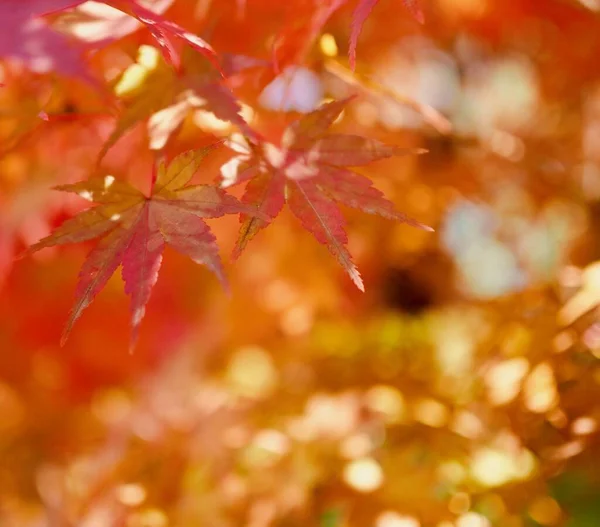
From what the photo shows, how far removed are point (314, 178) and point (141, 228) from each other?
0.57 ft

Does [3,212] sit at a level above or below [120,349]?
above

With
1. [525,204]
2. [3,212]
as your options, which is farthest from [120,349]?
[525,204]

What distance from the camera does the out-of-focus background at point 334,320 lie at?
2.65 ft

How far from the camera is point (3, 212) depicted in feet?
3.66

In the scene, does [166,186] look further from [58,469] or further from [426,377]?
[58,469]

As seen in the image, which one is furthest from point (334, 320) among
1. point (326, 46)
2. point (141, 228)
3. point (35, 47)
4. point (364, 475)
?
point (35, 47)

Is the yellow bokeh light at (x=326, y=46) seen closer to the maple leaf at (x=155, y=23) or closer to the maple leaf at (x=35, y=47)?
the maple leaf at (x=155, y=23)

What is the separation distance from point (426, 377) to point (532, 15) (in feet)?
2.79

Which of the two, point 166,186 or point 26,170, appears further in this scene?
point 26,170

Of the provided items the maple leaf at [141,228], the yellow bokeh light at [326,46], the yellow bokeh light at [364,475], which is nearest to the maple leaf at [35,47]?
the maple leaf at [141,228]

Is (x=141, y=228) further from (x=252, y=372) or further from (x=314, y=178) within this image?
(x=252, y=372)

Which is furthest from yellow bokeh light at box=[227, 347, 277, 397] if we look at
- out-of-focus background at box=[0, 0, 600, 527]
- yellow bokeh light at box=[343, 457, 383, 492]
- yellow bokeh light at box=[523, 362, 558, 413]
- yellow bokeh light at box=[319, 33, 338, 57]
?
yellow bokeh light at box=[319, 33, 338, 57]

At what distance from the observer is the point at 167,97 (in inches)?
25.8

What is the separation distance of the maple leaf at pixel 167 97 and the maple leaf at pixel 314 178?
43mm
